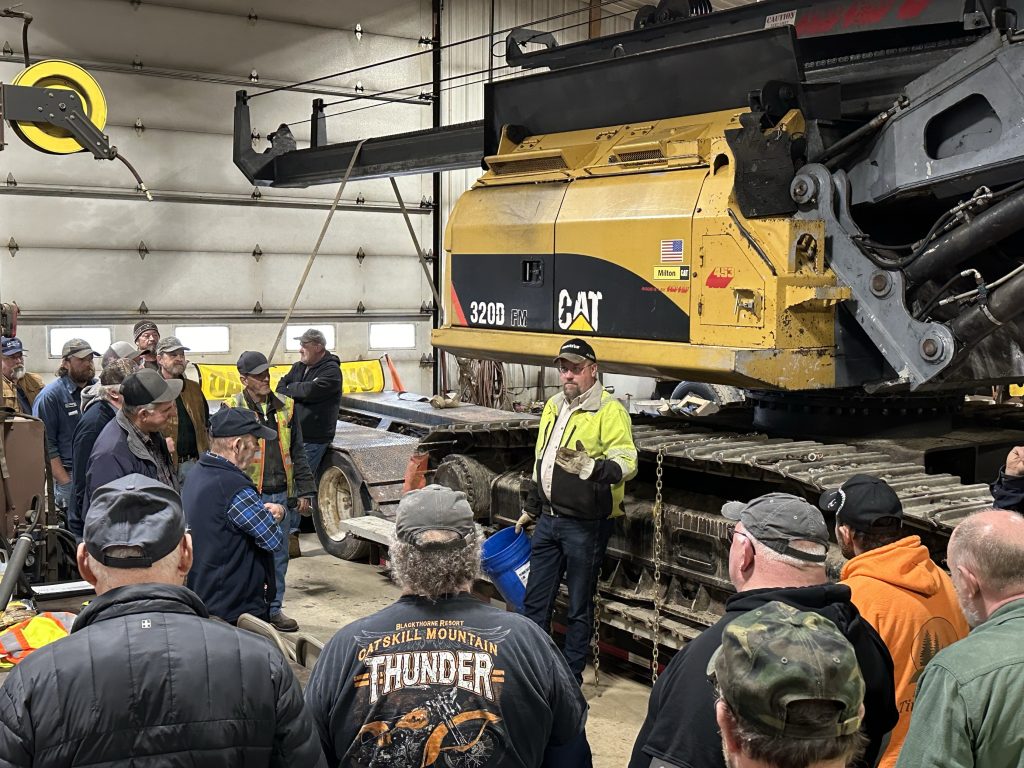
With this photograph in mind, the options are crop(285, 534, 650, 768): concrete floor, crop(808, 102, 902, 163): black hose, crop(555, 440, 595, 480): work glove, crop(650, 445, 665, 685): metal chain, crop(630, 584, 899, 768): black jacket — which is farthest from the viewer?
crop(650, 445, 665, 685): metal chain

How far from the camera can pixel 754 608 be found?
2.84 meters

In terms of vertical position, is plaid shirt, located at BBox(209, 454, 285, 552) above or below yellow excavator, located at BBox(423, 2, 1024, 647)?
below

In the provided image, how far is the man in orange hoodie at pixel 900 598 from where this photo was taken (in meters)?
3.69

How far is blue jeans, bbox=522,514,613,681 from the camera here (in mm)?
6727

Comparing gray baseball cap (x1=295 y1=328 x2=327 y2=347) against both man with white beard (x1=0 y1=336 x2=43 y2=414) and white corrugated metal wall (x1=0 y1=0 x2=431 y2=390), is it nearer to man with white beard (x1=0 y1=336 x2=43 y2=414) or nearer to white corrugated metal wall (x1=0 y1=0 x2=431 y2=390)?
man with white beard (x1=0 y1=336 x2=43 y2=414)

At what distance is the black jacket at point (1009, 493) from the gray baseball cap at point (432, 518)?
3.31m

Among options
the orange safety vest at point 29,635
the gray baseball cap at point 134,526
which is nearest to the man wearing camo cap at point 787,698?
the gray baseball cap at point 134,526

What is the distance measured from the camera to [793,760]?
202 centimetres

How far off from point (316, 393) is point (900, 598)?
7.02 metres

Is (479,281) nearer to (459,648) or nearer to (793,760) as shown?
(459,648)

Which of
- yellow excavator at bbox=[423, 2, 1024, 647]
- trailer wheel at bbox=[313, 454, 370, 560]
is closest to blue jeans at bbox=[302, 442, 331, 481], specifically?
trailer wheel at bbox=[313, 454, 370, 560]

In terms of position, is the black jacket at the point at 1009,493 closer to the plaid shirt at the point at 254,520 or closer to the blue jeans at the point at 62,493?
the plaid shirt at the point at 254,520

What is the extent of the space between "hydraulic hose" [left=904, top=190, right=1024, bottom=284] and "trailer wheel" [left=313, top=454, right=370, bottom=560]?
5.75 m

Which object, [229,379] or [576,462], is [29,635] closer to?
[576,462]
